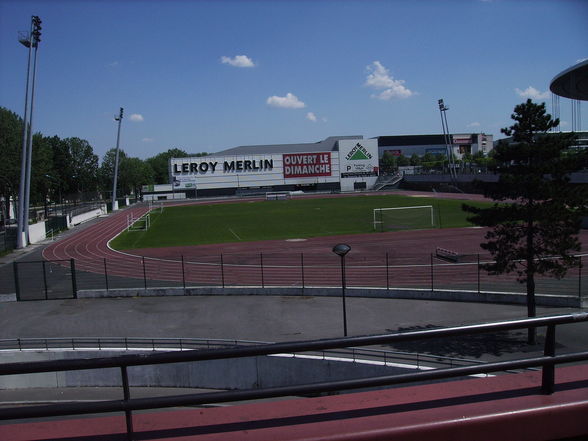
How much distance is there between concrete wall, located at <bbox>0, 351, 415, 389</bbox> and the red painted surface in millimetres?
12067

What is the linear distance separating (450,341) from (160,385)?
954 cm

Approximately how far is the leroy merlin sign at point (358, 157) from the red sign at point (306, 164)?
3.86 metres

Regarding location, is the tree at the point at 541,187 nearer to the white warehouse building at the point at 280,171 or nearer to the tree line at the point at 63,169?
the tree line at the point at 63,169

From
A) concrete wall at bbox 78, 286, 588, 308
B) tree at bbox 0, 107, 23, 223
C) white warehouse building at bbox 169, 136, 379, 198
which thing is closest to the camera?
concrete wall at bbox 78, 286, 588, 308

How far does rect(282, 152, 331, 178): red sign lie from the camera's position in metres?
114

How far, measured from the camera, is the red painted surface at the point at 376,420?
2.37 meters

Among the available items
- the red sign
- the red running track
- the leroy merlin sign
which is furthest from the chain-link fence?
the leroy merlin sign

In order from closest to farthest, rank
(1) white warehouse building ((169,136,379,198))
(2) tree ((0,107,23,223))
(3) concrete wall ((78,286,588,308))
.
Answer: (3) concrete wall ((78,286,588,308)), (2) tree ((0,107,23,223)), (1) white warehouse building ((169,136,379,198))

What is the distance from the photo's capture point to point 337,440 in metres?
2.29

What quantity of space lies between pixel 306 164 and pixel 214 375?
102m

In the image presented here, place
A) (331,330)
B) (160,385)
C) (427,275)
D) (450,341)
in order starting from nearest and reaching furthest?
1. (160,385)
2. (450,341)
3. (331,330)
4. (427,275)

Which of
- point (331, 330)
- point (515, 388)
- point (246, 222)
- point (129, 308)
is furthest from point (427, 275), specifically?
point (246, 222)

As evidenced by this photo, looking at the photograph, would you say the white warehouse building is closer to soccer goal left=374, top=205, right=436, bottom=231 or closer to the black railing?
soccer goal left=374, top=205, right=436, bottom=231

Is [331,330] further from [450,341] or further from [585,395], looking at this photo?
[585,395]
